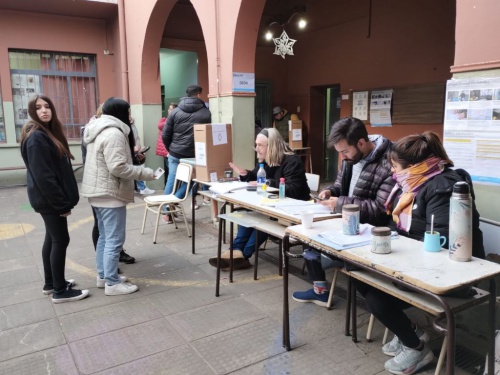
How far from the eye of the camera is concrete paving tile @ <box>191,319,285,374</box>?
2.60 m

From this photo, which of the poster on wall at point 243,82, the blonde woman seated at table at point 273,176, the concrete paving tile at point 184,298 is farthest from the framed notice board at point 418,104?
the concrete paving tile at point 184,298

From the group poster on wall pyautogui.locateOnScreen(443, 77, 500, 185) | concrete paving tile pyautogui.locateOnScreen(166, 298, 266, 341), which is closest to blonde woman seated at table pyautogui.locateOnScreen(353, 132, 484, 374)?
poster on wall pyautogui.locateOnScreen(443, 77, 500, 185)

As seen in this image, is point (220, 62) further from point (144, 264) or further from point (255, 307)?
point (255, 307)

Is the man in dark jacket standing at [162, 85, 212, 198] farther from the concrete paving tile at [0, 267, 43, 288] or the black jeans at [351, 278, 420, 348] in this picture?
Result: the black jeans at [351, 278, 420, 348]

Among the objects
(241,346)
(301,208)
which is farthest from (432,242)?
(241,346)

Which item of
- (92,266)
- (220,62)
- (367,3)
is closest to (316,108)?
(367,3)

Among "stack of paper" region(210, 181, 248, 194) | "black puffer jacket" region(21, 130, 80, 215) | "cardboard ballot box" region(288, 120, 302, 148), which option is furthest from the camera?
"cardboard ballot box" region(288, 120, 302, 148)

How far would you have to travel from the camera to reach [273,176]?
4215mm

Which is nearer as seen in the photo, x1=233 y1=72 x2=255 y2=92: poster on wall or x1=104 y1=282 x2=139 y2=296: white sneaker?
x1=104 y1=282 x2=139 y2=296: white sneaker

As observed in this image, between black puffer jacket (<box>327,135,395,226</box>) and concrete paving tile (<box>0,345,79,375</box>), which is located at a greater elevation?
black puffer jacket (<box>327,135,395,226</box>)

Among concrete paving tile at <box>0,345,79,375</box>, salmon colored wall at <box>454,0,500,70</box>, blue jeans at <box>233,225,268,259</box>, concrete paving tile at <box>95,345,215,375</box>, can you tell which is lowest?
concrete paving tile at <box>0,345,79,375</box>

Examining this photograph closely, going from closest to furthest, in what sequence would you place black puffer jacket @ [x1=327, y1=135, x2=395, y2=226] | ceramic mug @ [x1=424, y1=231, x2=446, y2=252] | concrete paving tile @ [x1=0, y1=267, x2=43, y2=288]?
1. ceramic mug @ [x1=424, y1=231, x2=446, y2=252]
2. black puffer jacket @ [x1=327, y1=135, x2=395, y2=226]
3. concrete paving tile @ [x1=0, y1=267, x2=43, y2=288]

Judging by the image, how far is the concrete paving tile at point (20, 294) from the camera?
350 cm

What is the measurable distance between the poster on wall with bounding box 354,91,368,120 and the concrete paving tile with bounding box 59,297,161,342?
600 cm
